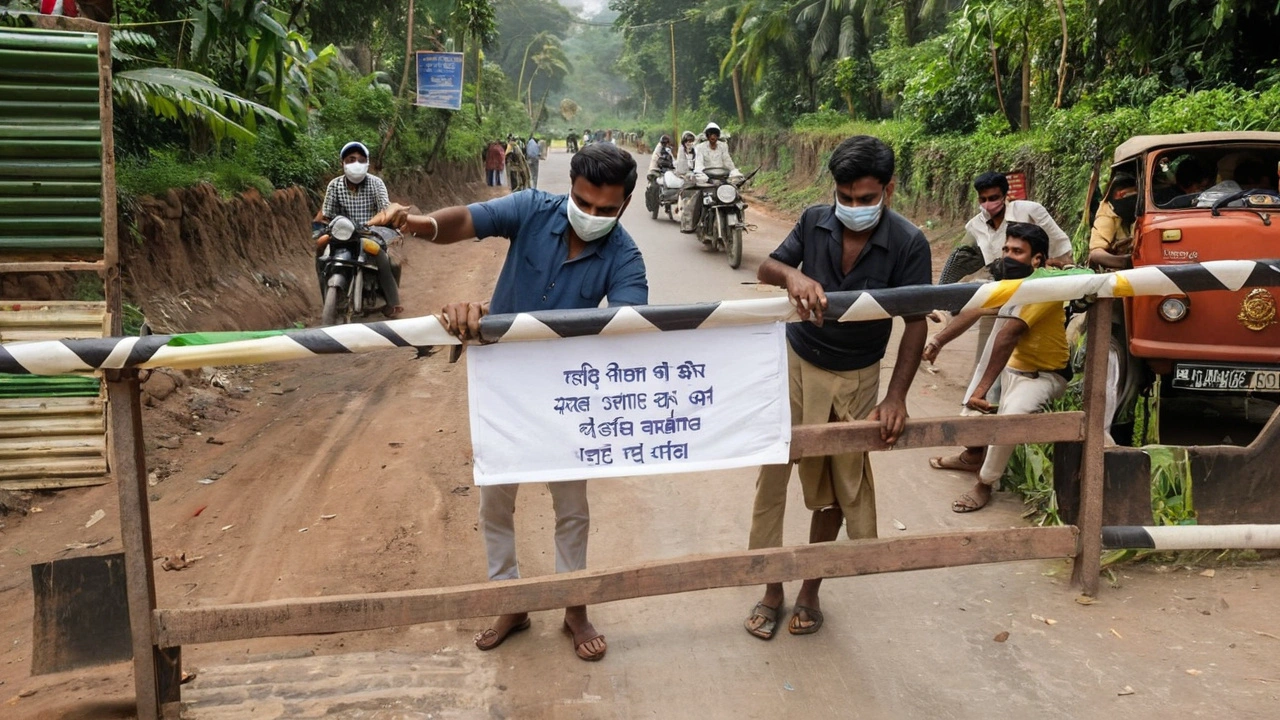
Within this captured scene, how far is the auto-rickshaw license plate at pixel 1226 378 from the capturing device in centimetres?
495

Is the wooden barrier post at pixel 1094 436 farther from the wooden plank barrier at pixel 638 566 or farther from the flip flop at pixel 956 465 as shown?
the flip flop at pixel 956 465

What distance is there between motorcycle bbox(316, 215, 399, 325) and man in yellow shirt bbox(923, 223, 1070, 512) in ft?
18.5

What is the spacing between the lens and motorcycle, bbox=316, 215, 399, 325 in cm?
851

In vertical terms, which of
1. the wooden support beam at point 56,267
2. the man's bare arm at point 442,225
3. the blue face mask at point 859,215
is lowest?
the wooden support beam at point 56,267

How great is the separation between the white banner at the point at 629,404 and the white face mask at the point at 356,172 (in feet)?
19.8

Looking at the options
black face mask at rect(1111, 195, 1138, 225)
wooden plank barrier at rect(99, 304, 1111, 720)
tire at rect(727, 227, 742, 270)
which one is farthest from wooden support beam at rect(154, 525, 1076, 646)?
tire at rect(727, 227, 742, 270)

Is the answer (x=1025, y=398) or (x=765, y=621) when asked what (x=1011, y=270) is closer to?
(x=1025, y=398)

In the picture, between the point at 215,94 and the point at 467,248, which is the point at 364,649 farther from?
the point at 467,248

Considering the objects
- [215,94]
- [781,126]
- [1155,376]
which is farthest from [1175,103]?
[781,126]

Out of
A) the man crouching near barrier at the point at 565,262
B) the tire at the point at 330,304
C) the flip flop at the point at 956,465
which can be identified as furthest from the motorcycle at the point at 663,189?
the man crouching near barrier at the point at 565,262

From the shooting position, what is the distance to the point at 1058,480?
3.58 m

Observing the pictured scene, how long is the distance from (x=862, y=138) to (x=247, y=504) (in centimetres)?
373

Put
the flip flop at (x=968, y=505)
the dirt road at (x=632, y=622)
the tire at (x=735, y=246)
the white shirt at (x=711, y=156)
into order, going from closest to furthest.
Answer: the dirt road at (x=632, y=622)
the flip flop at (x=968, y=505)
the tire at (x=735, y=246)
the white shirt at (x=711, y=156)

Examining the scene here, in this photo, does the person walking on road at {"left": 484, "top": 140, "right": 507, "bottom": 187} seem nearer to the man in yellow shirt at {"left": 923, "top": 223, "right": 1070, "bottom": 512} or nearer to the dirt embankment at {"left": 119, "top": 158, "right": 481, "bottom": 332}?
the dirt embankment at {"left": 119, "top": 158, "right": 481, "bottom": 332}
